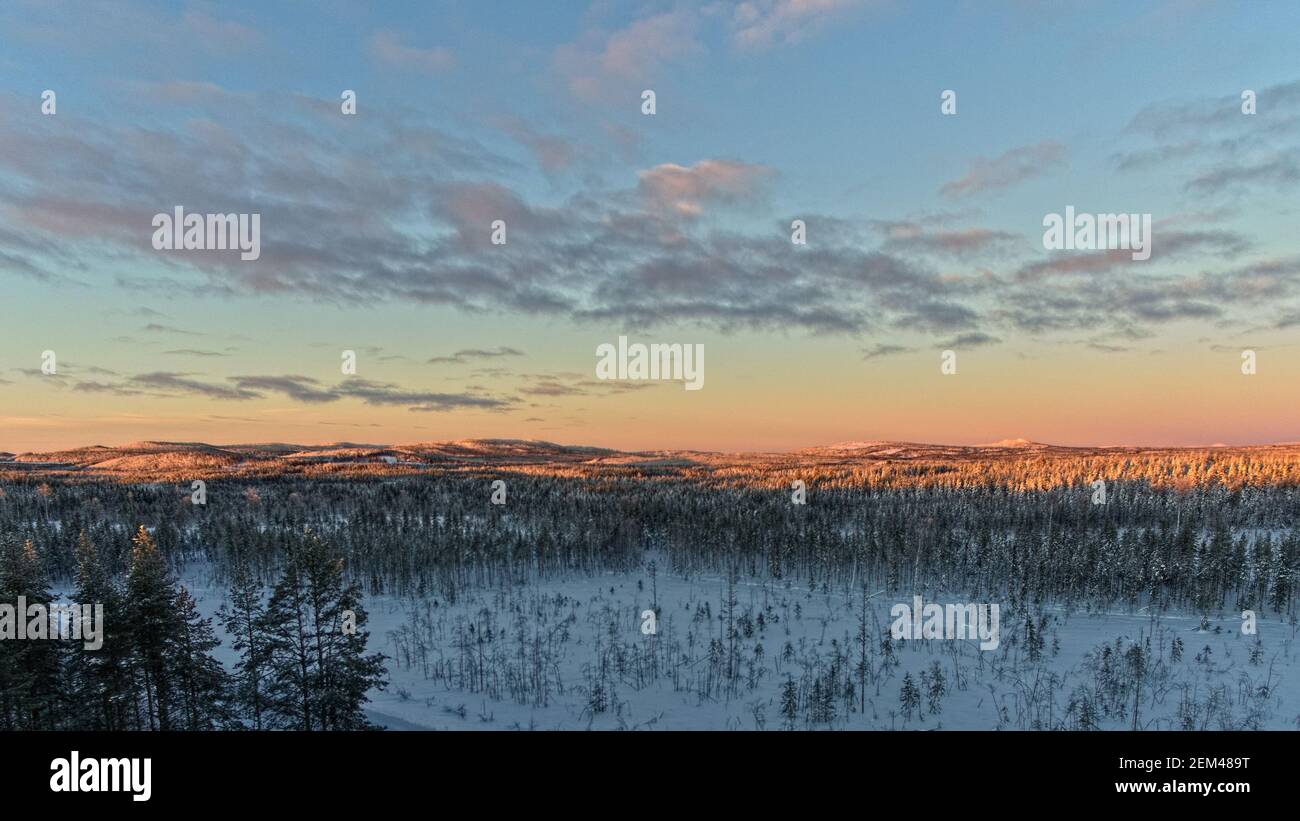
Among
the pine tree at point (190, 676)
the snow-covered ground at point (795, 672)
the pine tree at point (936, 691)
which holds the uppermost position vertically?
the pine tree at point (190, 676)

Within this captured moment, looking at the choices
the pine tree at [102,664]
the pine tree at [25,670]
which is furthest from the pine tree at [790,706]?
the pine tree at [25,670]

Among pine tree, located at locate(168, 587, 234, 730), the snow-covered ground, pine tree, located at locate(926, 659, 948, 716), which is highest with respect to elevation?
pine tree, located at locate(168, 587, 234, 730)

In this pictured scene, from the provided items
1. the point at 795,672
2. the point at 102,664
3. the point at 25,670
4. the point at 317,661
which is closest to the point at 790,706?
the point at 795,672

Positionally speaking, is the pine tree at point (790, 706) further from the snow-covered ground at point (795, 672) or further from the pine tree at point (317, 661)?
the pine tree at point (317, 661)

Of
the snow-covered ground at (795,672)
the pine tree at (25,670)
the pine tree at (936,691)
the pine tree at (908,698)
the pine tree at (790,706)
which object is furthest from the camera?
the pine tree at (936,691)

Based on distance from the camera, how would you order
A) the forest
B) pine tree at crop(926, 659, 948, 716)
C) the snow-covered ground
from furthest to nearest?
1. pine tree at crop(926, 659, 948, 716)
2. the snow-covered ground
3. the forest

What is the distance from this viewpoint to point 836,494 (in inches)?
3130

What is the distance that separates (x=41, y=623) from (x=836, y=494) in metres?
75.8

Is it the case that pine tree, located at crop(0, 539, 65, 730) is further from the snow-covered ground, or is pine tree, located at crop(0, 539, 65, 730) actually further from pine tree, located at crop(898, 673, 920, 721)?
pine tree, located at crop(898, 673, 920, 721)

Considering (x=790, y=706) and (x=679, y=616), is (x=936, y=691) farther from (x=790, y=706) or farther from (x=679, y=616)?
(x=679, y=616)

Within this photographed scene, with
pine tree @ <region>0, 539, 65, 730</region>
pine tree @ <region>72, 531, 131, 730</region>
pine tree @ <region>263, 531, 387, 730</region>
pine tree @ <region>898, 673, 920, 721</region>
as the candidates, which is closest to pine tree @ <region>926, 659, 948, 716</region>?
pine tree @ <region>898, 673, 920, 721</region>

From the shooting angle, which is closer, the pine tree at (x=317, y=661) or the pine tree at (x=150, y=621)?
the pine tree at (x=317, y=661)

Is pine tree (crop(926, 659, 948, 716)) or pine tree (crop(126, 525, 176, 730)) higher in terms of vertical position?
pine tree (crop(126, 525, 176, 730))

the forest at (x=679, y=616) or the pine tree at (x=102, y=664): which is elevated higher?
the pine tree at (x=102, y=664)
